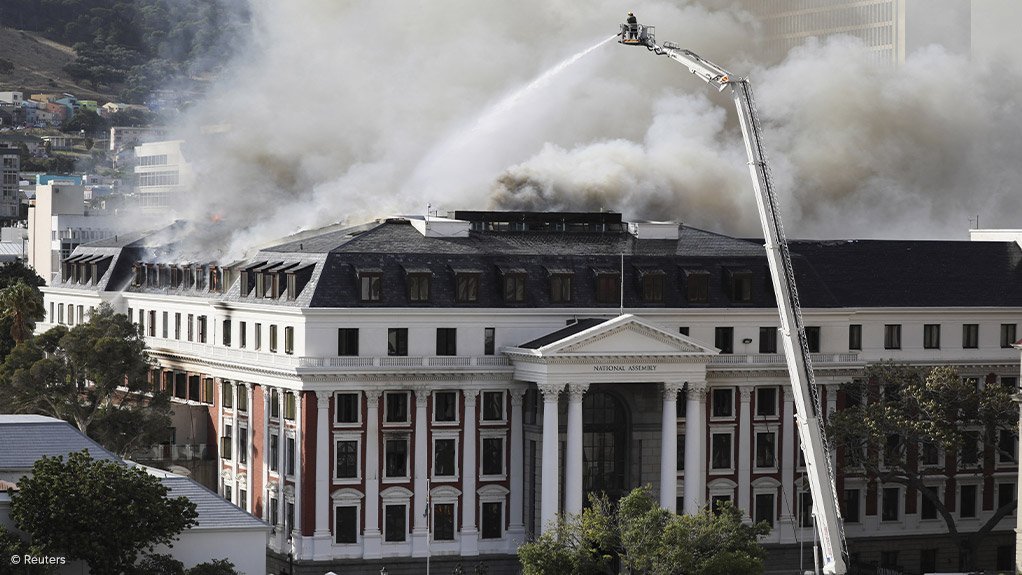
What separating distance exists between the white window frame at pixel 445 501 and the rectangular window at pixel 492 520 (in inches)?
55.3

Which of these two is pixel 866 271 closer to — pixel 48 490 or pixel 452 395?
pixel 452 395

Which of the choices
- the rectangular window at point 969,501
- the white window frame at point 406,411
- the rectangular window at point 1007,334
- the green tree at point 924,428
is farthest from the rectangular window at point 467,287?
the rectangular window at point 1007,334

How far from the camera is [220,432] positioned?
122 metres

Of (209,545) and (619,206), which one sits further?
(619,206)

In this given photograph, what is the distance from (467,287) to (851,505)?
2341cm

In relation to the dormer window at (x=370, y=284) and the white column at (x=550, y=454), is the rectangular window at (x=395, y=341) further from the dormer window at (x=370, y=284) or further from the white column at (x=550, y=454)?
the white column at (x=550, y=454)

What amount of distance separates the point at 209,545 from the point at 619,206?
55595 mm

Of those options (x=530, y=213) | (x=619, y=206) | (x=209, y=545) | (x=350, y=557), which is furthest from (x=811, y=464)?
(x=619, y=206)

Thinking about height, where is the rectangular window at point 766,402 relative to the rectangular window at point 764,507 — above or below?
above

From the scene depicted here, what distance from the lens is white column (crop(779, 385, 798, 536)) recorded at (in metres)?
120

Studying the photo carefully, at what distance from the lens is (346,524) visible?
112 metres

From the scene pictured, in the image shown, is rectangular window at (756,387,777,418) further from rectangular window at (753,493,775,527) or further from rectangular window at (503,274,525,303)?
rectangular window at (503,274,525,303)

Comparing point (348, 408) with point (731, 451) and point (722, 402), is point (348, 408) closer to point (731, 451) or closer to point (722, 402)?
point (722, 402)

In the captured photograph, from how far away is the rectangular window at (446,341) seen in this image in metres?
114
